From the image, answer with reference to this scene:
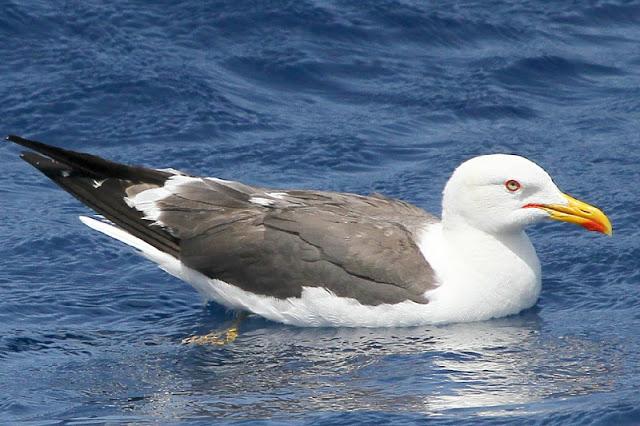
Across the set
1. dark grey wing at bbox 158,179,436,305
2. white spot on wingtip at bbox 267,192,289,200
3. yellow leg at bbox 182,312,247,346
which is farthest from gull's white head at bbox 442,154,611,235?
yellow leg at bbox 182,312,247,346

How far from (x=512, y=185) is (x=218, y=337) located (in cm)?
215

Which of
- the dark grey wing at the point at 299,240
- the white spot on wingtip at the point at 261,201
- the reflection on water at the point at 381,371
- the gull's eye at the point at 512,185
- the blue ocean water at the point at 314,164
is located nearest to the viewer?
the reflection on water at the point at 381,371

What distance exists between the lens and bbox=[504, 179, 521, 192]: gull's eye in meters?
9.92

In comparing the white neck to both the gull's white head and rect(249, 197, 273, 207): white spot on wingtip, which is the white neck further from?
rect(249, 197, 273, 207): white spot on wingtip

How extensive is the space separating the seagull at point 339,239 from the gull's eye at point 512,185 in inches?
0.4

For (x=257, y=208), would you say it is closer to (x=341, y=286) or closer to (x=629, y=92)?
(x=341, y=286)

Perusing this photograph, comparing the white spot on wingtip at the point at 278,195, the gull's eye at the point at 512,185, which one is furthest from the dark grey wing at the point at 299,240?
the gull's eye at the point at 512,185

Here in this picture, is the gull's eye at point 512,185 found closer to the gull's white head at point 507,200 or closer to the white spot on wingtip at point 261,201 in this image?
the gull's white head at point 507,200

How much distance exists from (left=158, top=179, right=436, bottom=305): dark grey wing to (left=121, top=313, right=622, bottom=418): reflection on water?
1.07 feet

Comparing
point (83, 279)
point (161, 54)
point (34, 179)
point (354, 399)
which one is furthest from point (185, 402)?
point (161, 54)

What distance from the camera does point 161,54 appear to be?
1470 centimetres

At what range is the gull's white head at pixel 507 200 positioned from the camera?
Result: 32.4ft

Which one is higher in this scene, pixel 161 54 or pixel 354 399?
pixel 161 54

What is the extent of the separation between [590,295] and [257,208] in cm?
239
